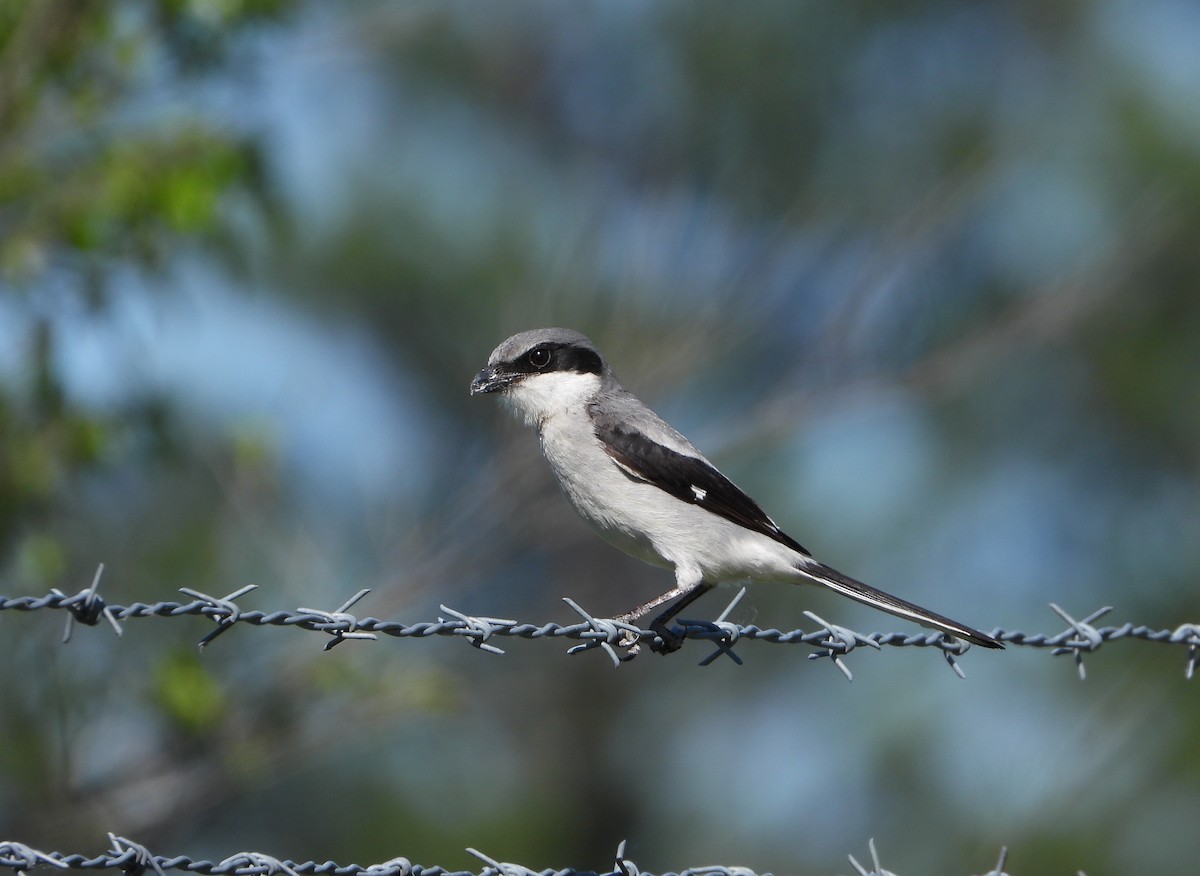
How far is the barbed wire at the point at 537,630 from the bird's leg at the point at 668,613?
0.03 meters

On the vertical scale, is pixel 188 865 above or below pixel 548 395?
below

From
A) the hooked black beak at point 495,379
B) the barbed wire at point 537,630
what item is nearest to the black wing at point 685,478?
the hooked black beak at point 495,379

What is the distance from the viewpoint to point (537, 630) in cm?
332

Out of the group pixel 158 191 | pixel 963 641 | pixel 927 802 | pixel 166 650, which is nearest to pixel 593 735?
pixel 927 802

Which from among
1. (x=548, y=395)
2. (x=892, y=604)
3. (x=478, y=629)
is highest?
(x=548, y=395)

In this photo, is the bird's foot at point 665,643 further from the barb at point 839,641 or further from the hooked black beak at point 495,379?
the hooked black beak at point 495,379

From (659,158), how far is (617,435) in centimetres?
696

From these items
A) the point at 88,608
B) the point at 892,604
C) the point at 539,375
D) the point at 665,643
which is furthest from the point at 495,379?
the point at 88,608

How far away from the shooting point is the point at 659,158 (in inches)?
458

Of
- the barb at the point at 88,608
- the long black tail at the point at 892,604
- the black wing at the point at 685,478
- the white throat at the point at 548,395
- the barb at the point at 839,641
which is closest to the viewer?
the barb at the point at 88,608

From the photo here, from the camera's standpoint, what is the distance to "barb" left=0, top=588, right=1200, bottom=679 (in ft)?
9.74

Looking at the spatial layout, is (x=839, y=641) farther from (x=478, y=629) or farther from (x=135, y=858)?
→ (x=135, y=858)

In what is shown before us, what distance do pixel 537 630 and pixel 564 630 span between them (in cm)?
12

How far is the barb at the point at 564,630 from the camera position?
2.97 metres
